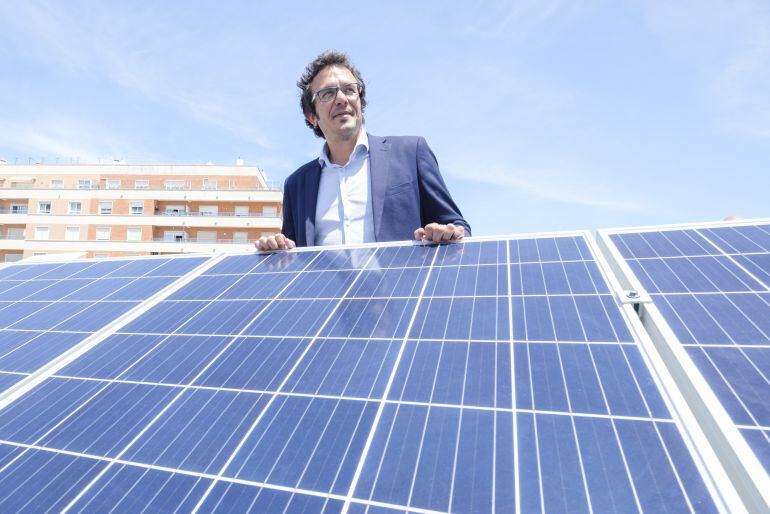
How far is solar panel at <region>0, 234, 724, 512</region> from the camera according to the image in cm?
162

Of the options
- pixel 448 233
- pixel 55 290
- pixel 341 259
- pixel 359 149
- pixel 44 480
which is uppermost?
pixel 359 149

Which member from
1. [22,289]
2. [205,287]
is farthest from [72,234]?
[205,287]

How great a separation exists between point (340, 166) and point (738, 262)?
3.84 metres

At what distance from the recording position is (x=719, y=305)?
2584mm

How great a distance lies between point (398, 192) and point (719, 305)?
10.5 feet

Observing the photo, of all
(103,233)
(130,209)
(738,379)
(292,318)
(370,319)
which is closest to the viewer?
(738,379)

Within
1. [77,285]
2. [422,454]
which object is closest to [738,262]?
[422,454]

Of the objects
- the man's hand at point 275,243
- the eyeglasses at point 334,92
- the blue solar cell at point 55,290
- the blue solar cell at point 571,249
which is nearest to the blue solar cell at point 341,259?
the man's hand at point 275,243

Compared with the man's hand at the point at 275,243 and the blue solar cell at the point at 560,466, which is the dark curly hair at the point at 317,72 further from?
the blue solar cell at the point at 560,466

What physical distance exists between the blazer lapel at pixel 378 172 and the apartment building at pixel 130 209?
49394 millimetres

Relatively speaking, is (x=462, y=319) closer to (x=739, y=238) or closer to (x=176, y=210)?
(x=739, y=238)

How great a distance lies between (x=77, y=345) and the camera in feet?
10.8

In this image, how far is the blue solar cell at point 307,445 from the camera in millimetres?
1771

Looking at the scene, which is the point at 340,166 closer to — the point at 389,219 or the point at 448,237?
the point at 389,219
